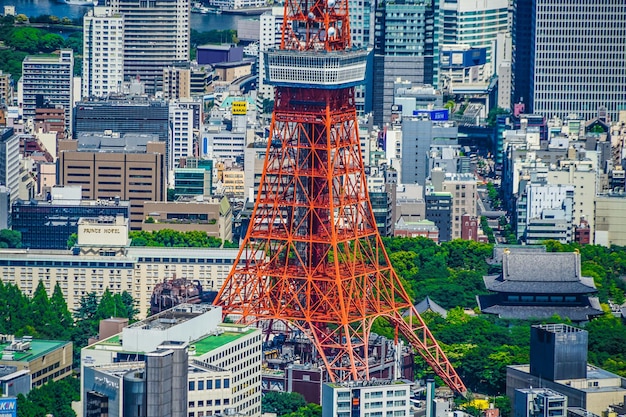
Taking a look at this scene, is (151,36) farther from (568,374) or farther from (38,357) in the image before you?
(568,374)

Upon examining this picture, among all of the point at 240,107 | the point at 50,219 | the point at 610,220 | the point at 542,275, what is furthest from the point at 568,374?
the point at 240,107

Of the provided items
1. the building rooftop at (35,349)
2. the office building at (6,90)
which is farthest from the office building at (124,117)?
the building rooftop at (35,349)

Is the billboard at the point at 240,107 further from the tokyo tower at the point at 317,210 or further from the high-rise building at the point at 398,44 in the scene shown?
the tokyo tower at the point at 317,210

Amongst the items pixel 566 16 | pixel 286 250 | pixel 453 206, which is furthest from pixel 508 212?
pixel 286 250

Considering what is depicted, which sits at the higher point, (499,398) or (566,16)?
(566,16)

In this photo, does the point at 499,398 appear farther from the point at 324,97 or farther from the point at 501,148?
the point at 501,148
